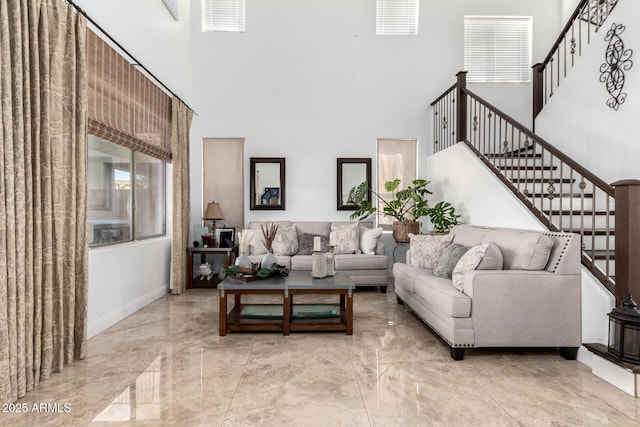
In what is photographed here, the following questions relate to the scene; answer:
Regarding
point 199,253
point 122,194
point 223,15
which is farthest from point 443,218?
point 223,15

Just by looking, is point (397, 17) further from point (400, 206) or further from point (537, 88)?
point (400, 206)

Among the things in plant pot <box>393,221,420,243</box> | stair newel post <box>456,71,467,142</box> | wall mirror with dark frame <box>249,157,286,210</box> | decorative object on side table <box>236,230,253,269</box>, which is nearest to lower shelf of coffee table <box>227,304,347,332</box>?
decorative object on side table <box>236,230,253,269</box>

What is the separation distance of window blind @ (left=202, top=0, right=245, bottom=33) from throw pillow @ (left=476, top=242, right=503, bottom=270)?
17.1ft

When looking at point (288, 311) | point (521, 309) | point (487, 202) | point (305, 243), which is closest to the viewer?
point (521, 309)

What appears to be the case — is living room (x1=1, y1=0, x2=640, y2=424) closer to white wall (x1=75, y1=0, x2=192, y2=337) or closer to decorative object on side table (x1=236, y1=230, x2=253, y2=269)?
white wall (x1=75, y1=0, x2=192, y2=337)

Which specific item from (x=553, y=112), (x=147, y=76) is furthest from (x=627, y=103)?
(x=147, y=76)

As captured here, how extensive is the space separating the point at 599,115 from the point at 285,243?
421cm

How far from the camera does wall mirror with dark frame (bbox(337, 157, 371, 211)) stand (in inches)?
246

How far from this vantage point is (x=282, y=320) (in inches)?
140

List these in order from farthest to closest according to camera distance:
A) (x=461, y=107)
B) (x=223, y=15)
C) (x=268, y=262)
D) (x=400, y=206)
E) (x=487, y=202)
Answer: (x=223, y=15), (x=400, y=206), (x=461, y=107), (x=487, y=202), (x=268, y=262)

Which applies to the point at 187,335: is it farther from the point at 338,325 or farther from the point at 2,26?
the point at 2,26

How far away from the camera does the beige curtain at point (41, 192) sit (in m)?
2.12

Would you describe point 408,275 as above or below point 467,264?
below

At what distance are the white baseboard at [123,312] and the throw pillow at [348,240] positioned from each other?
247 centimetres
